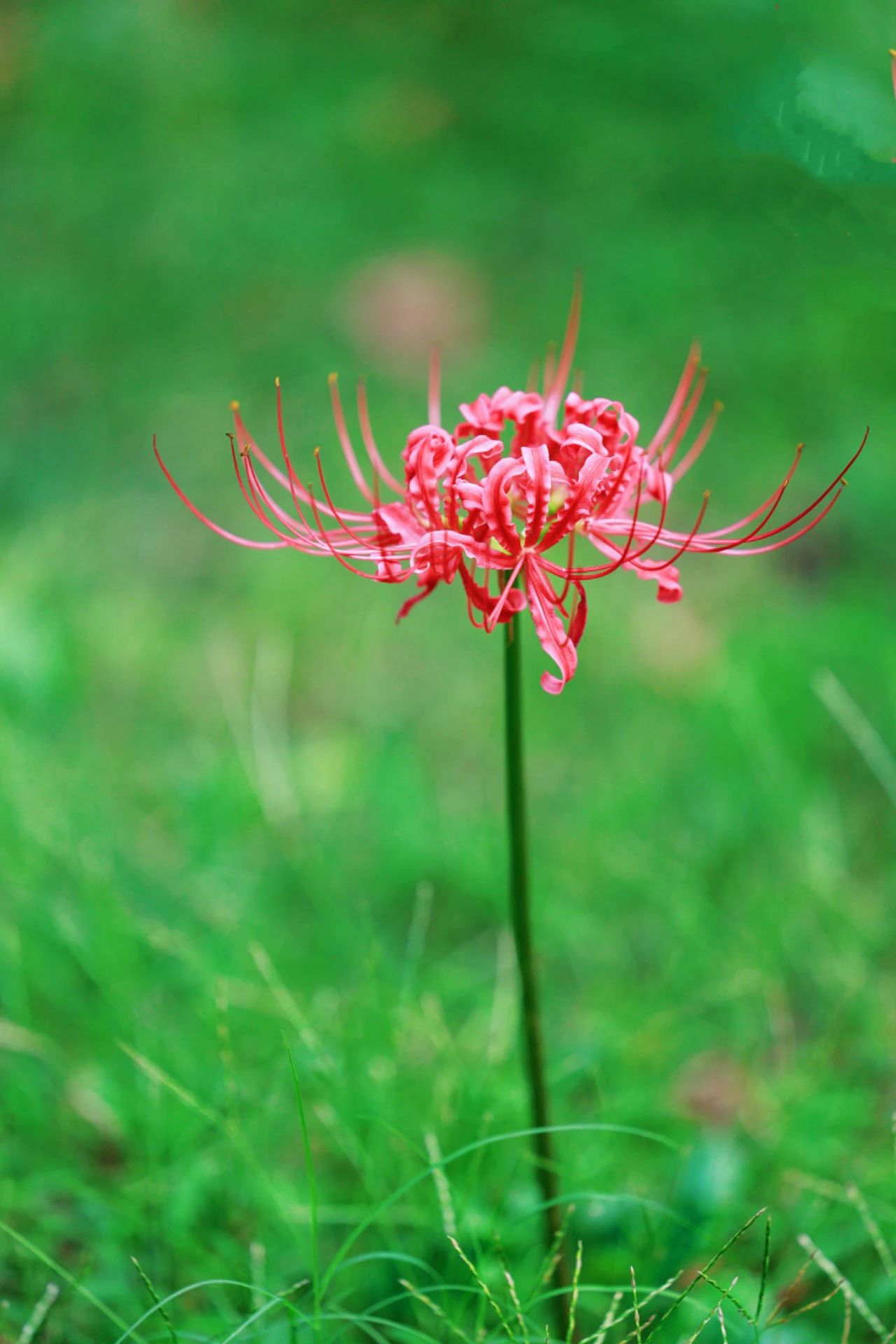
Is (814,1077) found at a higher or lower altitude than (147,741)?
lower

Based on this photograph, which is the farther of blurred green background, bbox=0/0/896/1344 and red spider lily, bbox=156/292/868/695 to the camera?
blurred green background, bbox=0/0/896/1344

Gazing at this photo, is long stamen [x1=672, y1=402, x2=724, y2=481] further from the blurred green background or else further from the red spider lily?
the blurred green background

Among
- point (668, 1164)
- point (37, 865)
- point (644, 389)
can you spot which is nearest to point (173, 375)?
point (644, 389)

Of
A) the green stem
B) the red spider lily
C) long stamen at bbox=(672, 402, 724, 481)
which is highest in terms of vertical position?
long stamen at bbox=(672, 402, 724, 481)

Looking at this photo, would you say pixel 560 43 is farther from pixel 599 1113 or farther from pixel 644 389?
pixel 599 1113

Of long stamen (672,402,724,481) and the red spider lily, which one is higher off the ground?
long stamen (672,402,724,481)

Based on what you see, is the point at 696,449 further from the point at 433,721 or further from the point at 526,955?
the point at 433,721

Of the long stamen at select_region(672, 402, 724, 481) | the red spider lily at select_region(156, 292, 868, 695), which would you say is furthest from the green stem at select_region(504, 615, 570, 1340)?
the long stamen at select_region(672, 402, 724, 481)
